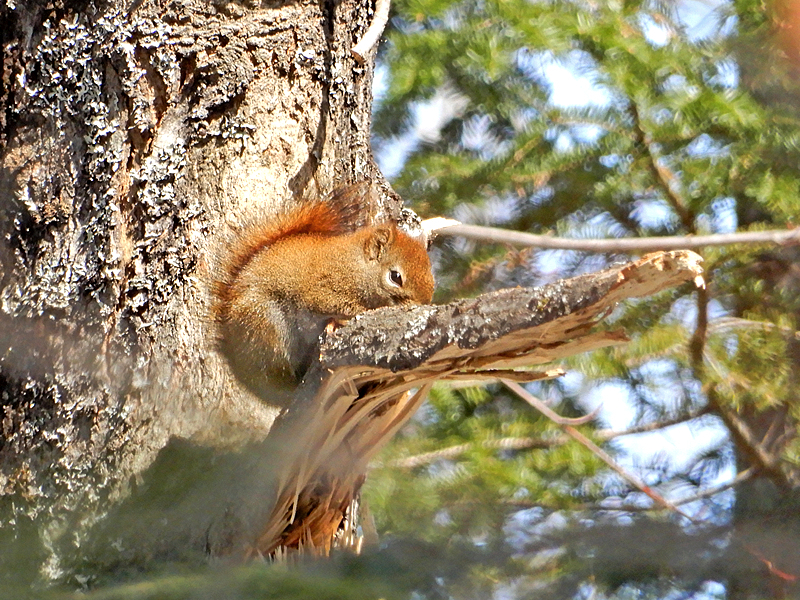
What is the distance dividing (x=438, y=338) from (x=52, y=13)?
873 mm

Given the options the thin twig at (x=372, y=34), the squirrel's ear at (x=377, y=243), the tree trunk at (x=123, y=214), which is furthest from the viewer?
the squirrel's ear at (x=377, y=243)

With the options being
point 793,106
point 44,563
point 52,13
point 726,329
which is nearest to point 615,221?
point 726,329

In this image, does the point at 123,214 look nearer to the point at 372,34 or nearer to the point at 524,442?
the point at 372,34

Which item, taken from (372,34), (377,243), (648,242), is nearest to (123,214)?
(372,34)

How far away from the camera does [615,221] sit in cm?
233

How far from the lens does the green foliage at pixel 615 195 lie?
6.51 ft

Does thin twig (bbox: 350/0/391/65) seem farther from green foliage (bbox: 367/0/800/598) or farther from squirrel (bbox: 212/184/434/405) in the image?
green foliage (bbox: 367/0/800/598)

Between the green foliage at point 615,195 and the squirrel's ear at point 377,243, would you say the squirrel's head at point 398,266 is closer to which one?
the squirrel's ear at point 377,243

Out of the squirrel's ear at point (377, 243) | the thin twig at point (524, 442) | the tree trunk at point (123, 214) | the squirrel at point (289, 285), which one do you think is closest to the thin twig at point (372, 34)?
the tree trunk at point (123, 214)

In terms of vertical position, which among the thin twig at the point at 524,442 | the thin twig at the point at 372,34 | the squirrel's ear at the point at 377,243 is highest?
the thin twig at the point at 372,34

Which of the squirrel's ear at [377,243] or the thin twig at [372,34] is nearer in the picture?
the thin twig at [372,34]

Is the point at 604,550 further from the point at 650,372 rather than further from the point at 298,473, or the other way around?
the point at 650,372

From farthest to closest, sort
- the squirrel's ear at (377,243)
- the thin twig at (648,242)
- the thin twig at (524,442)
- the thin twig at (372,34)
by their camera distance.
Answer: the thin twig at (524,442) → the squirrel's ear at (377,243) → the thin twig at (648,242) → the thin twig at (372,34)

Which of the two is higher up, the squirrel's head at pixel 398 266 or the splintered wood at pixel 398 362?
the squirrel's head at pixel 398 266
